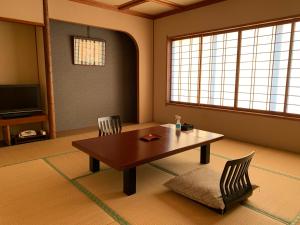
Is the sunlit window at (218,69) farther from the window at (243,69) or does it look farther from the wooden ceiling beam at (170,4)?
the wooden ceiling beam at (170,4)

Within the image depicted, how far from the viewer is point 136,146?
8.41ft

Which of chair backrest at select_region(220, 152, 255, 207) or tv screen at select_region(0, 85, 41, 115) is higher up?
tv screen at select_region(0, 85, 41, 115)

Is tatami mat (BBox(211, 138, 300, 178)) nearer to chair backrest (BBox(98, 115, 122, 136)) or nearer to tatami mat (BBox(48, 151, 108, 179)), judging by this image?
chair backrest (BBox(98, 115, 122, 136))

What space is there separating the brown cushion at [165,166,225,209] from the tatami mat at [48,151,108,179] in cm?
109

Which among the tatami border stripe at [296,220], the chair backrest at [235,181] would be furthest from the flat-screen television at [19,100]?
the tatami border stripe at [296,220]

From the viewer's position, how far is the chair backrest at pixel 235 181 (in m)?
1.91

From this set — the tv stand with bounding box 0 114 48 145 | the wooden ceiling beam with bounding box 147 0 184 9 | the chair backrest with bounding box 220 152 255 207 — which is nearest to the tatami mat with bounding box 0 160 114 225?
the chair backrest with bounding box 220 152 255 207

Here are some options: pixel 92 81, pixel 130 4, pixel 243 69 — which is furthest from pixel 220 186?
pixel 92 81

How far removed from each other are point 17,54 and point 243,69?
4.19m

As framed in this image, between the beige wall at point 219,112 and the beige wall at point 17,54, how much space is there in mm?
2777

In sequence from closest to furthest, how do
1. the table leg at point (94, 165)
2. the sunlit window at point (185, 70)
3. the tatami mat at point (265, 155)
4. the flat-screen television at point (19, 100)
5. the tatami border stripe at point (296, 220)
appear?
the tatami border stripe at point (296, 220) → the table leg at point (94, 165) → the tatami mat at point (265, 155) → the flat-screen television at point (19, 100) → the sunlit window at point (185, 70)

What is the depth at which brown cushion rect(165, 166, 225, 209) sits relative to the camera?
2010 millimetres

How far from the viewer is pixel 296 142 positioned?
360 cm

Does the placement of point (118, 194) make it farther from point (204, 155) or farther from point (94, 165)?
point (204, 155)
